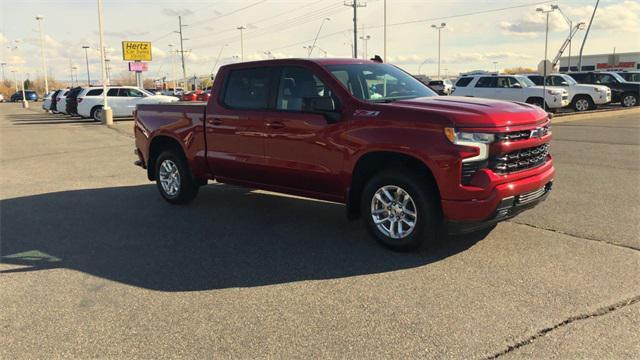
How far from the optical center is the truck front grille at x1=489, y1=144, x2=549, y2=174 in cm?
477

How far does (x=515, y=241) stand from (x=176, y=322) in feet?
11.5

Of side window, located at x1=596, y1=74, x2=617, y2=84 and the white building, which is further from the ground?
the white building

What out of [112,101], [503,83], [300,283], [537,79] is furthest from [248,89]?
[537,79]

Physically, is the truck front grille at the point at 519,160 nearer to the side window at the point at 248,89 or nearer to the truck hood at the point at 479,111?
the truck hood at the point at 479,111

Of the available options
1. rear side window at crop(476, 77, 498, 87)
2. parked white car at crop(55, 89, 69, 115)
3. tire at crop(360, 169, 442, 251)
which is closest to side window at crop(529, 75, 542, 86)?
rear side window at crop(476, 77, 498, 87)

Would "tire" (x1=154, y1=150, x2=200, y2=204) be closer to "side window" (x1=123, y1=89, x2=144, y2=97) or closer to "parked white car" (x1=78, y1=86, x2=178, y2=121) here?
"parked white car" (x1=78, y1=86, x2=178, y2=121)

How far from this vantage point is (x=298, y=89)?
19.7 ft

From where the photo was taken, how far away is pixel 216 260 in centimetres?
516

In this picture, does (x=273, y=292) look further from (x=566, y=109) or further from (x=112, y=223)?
(x=566, y=109)

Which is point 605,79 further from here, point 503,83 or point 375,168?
point 375,168

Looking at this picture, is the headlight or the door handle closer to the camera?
the headlight

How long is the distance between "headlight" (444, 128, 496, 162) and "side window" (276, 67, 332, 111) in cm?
154

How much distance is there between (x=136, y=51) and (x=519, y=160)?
5036 cm

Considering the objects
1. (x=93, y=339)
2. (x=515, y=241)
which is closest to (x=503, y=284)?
(x=515, y=241)
